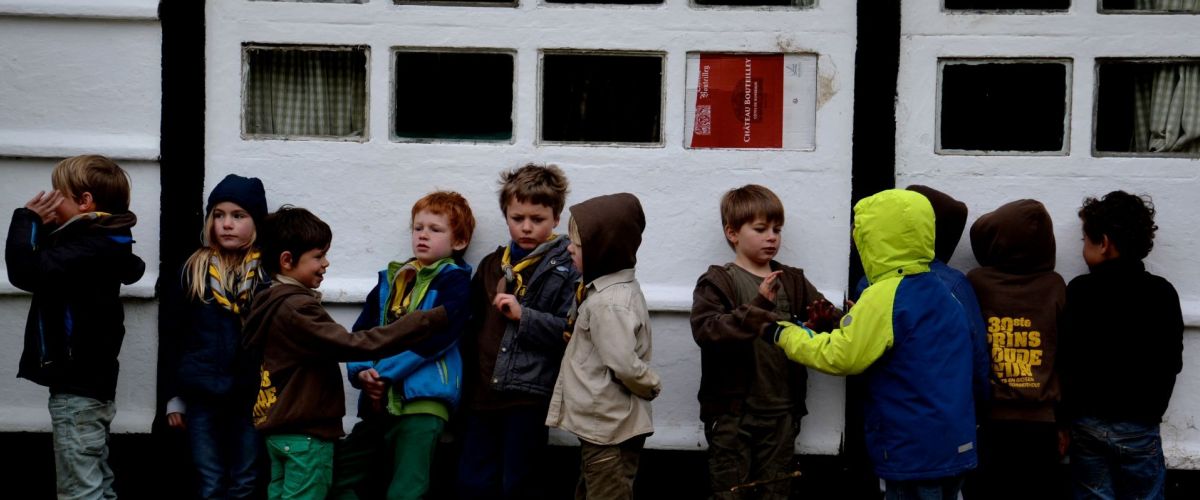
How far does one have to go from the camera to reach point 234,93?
5.03 meters

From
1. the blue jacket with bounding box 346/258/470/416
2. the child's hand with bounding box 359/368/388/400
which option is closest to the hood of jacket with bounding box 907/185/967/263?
the blue jacket with bounding box 346/258/470/416

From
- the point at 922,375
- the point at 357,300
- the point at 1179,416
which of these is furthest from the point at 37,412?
the point at 1179,416

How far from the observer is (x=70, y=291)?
453 centimetres

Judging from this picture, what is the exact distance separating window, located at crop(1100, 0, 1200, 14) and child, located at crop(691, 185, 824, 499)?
5.38ft

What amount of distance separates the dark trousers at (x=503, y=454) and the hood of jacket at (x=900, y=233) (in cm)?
142

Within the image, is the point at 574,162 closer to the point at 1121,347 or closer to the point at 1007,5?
the point at 1007,5

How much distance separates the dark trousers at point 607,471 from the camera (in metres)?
4.29

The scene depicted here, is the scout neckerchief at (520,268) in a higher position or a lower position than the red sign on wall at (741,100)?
lower

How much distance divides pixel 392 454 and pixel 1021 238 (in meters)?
2.62

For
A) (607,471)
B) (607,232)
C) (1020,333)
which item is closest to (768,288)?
(607,232)

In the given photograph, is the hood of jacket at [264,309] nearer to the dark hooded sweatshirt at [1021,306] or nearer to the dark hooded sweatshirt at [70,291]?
the dark hooded sweatshirt at [70,291]

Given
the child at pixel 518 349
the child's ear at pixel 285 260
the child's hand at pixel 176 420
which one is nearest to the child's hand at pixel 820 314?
the child at pixel 518 349

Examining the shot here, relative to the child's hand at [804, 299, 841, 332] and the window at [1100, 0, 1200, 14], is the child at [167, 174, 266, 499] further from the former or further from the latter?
the window at [1100, 0, 1200, 14]

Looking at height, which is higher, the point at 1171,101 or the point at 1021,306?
the point at 1171,101
